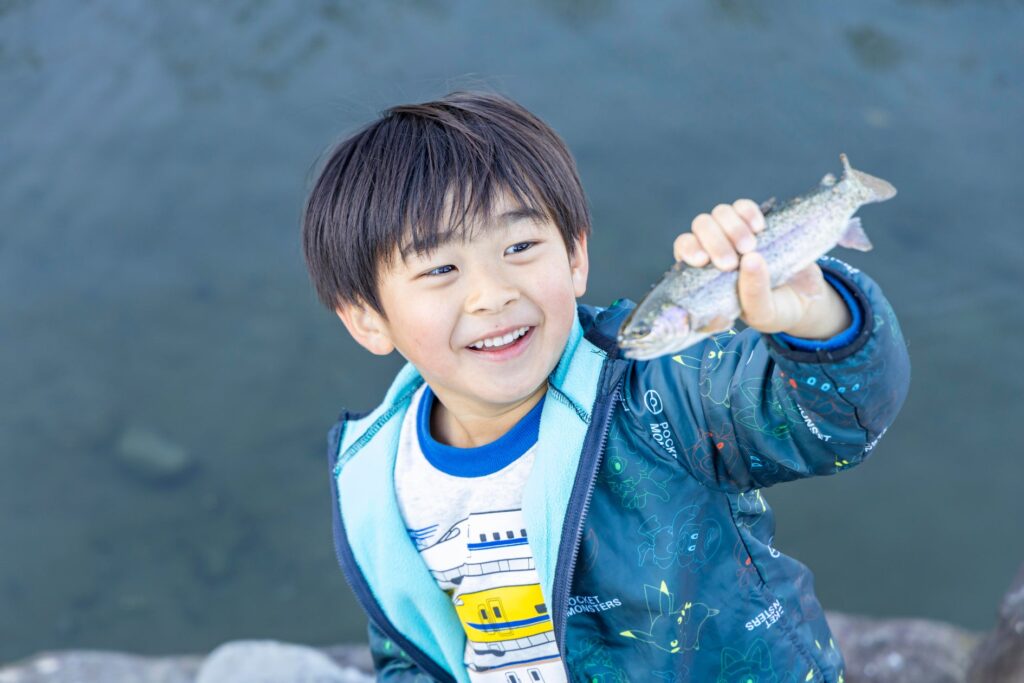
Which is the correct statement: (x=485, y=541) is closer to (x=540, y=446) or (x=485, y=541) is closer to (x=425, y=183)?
(x=540, y=446)

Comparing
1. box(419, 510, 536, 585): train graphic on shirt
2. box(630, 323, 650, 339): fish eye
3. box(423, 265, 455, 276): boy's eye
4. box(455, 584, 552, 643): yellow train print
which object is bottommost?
A: box(455, 584, 552, 643): yellow train print

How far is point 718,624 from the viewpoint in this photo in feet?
7.77

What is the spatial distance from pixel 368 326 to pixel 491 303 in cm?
54

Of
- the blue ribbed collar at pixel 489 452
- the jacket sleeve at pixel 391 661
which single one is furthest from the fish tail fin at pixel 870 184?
the jacket sleeve at pixel 391 661

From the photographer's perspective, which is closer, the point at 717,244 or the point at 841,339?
the point at 717,244

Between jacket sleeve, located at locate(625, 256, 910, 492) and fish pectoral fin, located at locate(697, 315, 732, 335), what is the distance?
0.17 m

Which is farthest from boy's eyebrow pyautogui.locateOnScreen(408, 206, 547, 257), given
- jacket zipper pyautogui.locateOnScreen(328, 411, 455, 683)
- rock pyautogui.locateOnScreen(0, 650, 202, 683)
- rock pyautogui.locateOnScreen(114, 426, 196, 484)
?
rock pyautogui.locateOnScreen(114, 426, 196, 484)

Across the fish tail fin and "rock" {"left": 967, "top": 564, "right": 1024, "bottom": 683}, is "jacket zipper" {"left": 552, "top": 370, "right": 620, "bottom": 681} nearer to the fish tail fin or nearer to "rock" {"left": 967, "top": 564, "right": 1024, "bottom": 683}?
the fish tail fin

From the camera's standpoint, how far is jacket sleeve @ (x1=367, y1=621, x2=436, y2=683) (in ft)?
9.29

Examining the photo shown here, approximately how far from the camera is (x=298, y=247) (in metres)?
5.91

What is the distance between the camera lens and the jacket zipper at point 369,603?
106 inches

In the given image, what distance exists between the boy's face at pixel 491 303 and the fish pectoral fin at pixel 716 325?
573 millimetres

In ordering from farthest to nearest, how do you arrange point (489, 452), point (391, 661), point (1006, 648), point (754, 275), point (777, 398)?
1. point (1006, 648)
2. point (391, 661)
3. point (489, 452)
4. point (777, 398)
5. point (754, 275)

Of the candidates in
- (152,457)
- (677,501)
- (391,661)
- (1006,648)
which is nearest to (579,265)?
(677,501)
